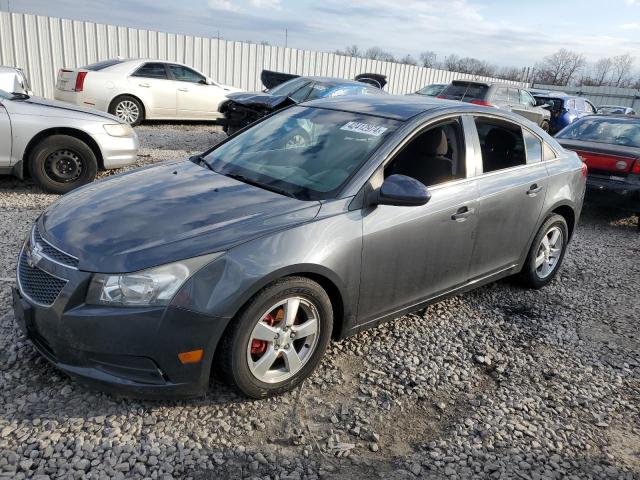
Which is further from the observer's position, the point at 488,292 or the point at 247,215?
the point at 488,292

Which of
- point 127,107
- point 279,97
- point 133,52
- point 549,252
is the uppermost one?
point 133,52

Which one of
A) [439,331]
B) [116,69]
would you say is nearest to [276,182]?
[439,331]

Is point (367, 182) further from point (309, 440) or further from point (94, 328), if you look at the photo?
point (94, 328)

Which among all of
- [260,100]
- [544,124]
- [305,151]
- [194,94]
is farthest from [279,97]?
[544,124]

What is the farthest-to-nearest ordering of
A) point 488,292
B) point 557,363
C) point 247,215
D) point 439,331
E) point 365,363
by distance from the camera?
point 488,292, point 439,331, point 557,363, point 365,363, point 247,215

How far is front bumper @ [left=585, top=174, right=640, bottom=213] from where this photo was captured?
22.8ft

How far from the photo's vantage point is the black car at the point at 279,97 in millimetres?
8719

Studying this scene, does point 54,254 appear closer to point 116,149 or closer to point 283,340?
point 283,340

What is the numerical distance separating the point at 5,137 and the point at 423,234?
5.13 m

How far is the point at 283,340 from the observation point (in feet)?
9.11

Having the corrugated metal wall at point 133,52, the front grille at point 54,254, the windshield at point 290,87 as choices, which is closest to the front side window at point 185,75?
the windshield at point 290,87

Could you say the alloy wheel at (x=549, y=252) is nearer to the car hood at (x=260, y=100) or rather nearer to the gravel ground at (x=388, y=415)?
the gravel ground at (x=388, y=415)

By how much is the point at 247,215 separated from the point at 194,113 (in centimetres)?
1059

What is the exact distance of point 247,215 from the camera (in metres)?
2.72
